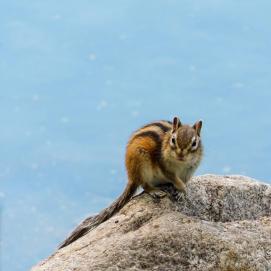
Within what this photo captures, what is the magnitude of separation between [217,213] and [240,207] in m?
0.34

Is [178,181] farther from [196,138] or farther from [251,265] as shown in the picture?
[251,265]

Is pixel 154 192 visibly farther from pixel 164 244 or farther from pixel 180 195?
pixel 164 244

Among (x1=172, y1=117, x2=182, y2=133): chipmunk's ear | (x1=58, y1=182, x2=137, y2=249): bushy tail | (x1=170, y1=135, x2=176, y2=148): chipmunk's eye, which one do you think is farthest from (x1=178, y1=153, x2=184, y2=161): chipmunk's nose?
(x1=58, y1=182, x2=137, y2=249): bushy tail

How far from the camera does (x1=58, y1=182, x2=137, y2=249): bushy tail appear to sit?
873cm

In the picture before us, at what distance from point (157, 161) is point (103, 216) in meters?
0.87

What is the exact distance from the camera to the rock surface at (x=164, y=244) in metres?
7.36

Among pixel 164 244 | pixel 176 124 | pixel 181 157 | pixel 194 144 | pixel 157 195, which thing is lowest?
pixel 164 244

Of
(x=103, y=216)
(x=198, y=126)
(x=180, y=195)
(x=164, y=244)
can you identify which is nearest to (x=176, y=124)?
(x=198, y=126)

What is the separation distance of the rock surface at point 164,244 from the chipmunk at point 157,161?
1.12 ft

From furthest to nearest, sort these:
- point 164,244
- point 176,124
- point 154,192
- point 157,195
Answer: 1. point 176,124
2. point 154,192
3. point 157,195
4. point 164,244

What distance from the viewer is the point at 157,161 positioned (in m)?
8.95

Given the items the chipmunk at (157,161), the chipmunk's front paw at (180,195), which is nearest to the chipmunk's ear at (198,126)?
the chipmunk at (157,161)

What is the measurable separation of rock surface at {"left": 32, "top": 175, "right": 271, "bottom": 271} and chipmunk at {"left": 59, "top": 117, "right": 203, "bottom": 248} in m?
0.34

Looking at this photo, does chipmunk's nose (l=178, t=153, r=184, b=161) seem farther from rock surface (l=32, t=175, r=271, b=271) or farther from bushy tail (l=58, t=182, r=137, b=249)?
bushy tail (l=58, t=182, r=137, b=249)
